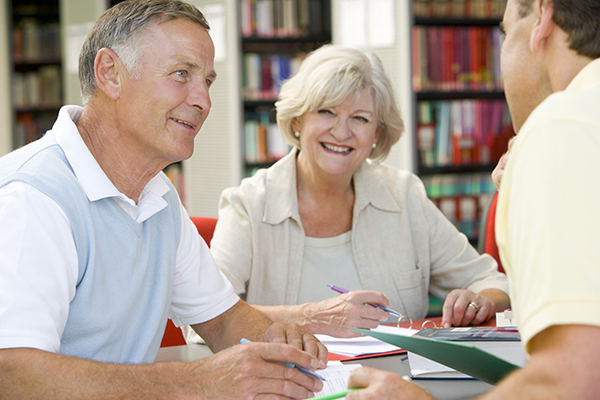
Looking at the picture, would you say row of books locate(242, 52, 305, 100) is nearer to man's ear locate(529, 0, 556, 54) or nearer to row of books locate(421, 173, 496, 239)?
row of books locate(421, 173, 496, 239)

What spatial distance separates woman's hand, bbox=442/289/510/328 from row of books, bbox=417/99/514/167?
214 centimetres

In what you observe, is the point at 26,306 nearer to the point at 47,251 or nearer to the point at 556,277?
the point at 47,251

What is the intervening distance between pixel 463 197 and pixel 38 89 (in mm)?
3501

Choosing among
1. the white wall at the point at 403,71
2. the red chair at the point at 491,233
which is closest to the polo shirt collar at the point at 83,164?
the red chair at the point at 491,233

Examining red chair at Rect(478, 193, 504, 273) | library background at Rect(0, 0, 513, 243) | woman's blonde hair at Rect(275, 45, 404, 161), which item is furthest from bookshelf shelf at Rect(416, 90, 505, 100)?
woman's blonde hair at Rect(275, 45, 404, 161)

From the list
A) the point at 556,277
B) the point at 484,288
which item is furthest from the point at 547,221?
the point at 484,288

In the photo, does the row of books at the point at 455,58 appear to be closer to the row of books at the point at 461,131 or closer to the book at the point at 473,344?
the row of books at the point at 461,131

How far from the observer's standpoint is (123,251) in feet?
4.13

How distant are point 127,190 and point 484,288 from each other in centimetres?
120

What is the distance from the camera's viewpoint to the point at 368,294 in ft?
5.40

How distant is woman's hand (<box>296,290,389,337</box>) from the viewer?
5.18ft

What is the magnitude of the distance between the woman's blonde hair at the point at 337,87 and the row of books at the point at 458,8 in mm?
1772

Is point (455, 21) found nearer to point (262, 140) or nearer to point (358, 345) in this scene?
point (262, 140)

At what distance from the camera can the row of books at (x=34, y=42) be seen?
4926mm
